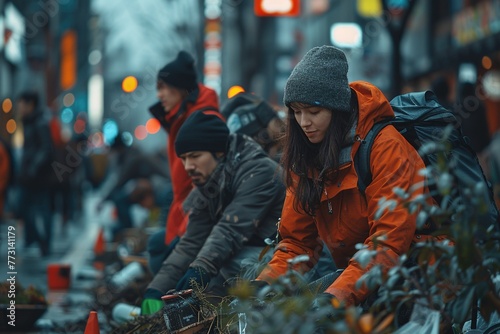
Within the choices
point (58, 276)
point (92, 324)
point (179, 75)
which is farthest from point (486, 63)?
point (92, 324)

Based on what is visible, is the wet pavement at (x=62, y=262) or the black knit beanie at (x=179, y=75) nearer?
the black knit beanie at (x=179, y=75)

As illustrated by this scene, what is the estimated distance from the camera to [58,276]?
Answer: 11070 millimetres

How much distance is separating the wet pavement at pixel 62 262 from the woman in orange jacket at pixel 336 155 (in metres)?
3.17

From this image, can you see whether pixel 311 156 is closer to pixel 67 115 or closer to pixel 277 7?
pixel 277 7

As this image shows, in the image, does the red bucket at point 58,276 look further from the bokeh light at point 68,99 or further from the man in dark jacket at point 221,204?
the bokeh light at point 68,99

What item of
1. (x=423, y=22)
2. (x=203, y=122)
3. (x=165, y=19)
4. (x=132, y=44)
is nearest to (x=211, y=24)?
(x=165, y=19)

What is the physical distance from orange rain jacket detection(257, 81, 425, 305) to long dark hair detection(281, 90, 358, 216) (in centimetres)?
5

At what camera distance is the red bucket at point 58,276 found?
11.0 meters

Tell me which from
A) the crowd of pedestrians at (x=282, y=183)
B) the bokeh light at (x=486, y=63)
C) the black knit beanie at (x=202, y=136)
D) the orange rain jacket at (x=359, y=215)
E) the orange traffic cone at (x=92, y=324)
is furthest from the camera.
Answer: the bokeh light at (x=486, y=63)

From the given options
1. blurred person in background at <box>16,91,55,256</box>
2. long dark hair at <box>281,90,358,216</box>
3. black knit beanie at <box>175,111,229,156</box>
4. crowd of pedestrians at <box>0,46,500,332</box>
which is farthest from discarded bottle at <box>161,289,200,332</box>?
blurred person in background at <box>16,91,55,256</box>

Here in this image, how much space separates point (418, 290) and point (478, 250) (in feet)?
0.81

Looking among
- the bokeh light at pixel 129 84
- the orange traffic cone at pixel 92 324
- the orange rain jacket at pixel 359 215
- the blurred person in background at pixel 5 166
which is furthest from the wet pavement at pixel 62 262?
the orange rain jacket at pixel 359 215

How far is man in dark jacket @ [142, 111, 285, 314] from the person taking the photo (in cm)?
617

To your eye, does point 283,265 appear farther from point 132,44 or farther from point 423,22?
point 132,44
